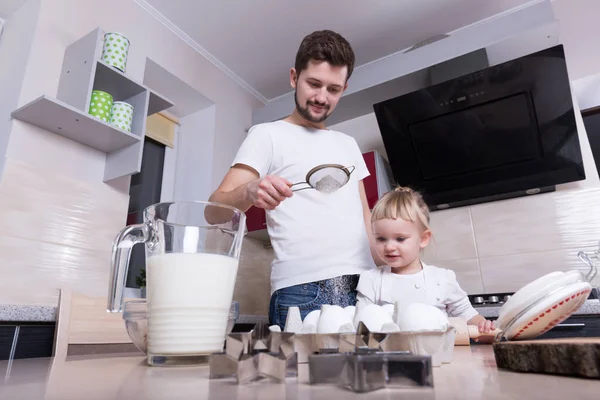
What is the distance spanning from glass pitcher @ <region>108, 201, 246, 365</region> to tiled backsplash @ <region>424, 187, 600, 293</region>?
5.93ft

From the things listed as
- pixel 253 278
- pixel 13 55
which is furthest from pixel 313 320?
pixel 253 278

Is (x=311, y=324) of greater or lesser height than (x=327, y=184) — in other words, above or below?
below

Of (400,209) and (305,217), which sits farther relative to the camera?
(400,209)

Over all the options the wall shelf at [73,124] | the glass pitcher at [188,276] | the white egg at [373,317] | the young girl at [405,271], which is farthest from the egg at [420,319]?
the wall shelf at [73,124]

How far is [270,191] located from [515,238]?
168cm

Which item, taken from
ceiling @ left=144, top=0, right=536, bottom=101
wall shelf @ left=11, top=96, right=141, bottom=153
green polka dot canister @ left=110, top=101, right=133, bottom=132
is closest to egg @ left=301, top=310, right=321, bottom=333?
wall shelf @ left=11, top=96, right=141, bottom=153

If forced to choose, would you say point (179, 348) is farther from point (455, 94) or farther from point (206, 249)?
point (455, 94)

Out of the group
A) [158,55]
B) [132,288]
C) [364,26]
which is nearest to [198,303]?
[132,288]

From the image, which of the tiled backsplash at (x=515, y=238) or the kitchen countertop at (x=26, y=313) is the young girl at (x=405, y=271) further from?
the tiled backsplash at (x=515, y=238)

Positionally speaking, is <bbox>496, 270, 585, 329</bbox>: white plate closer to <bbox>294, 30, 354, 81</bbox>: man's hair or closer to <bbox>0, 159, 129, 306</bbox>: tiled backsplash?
<bbox>294, 30, 354, 81</bbox>: man's hair

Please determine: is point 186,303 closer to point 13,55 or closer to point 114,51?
point 114,51

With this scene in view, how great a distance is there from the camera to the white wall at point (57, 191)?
136 cm

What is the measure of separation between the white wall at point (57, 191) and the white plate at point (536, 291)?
1.48m

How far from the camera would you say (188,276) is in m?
0.40
